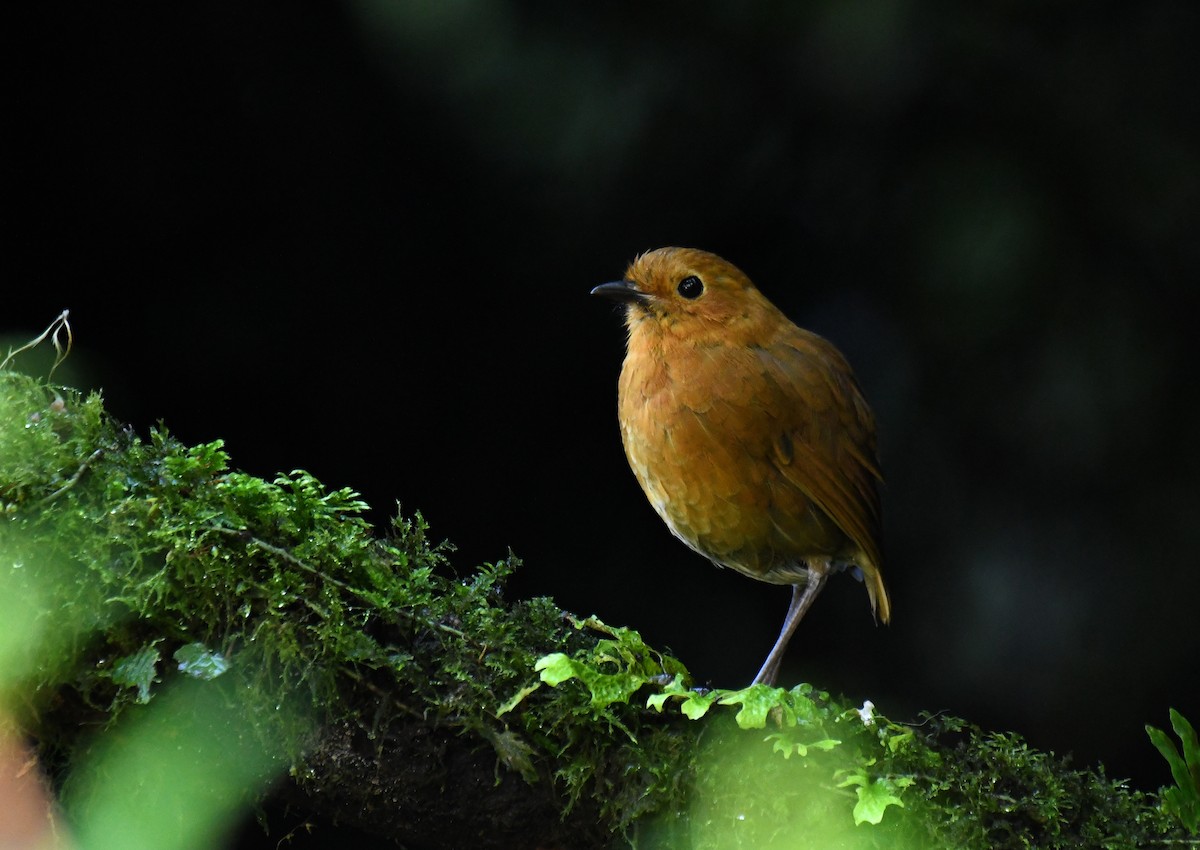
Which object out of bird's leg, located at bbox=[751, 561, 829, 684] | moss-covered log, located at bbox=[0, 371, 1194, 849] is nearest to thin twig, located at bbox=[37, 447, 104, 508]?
moss-covered log, located at bbox=[0, 371, 1194, 849]

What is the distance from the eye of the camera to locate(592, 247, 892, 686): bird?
2424 millimetres

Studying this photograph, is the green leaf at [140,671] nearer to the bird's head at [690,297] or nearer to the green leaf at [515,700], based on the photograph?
the green leaf at [515,700]

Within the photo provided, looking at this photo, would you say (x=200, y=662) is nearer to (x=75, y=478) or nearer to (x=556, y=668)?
(x=75, y=478)

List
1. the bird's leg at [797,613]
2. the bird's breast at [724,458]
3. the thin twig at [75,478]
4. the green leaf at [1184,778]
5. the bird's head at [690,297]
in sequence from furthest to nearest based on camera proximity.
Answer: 1. the bird's head at [690,297]
2. the bird's leg at [797,613]
3. the bird's breast at [724,458]
4. the green leaf at [1184,778]
5. the thin twig at [75,478]

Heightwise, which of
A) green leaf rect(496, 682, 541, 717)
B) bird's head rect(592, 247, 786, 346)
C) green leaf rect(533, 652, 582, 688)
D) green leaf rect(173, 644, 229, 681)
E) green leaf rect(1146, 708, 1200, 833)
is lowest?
green leaf rect(1146, 708, 1200, 833)

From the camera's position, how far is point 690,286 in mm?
2736

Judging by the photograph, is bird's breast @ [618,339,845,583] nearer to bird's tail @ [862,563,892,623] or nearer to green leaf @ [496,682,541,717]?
bird's tail @ [862,563,892,623]

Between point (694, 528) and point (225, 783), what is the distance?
3.90 ft

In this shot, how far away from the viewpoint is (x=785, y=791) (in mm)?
1616

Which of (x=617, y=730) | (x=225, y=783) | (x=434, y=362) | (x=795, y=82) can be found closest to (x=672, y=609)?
(x=434, y=362)

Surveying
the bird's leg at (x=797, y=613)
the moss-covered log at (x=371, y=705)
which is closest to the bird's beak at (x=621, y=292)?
the bird's leg at (x=797, y=613)

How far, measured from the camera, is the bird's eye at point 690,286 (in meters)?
2.73

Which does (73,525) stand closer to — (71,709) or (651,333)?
(71,709)

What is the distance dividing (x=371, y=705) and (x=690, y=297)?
1.43 m
